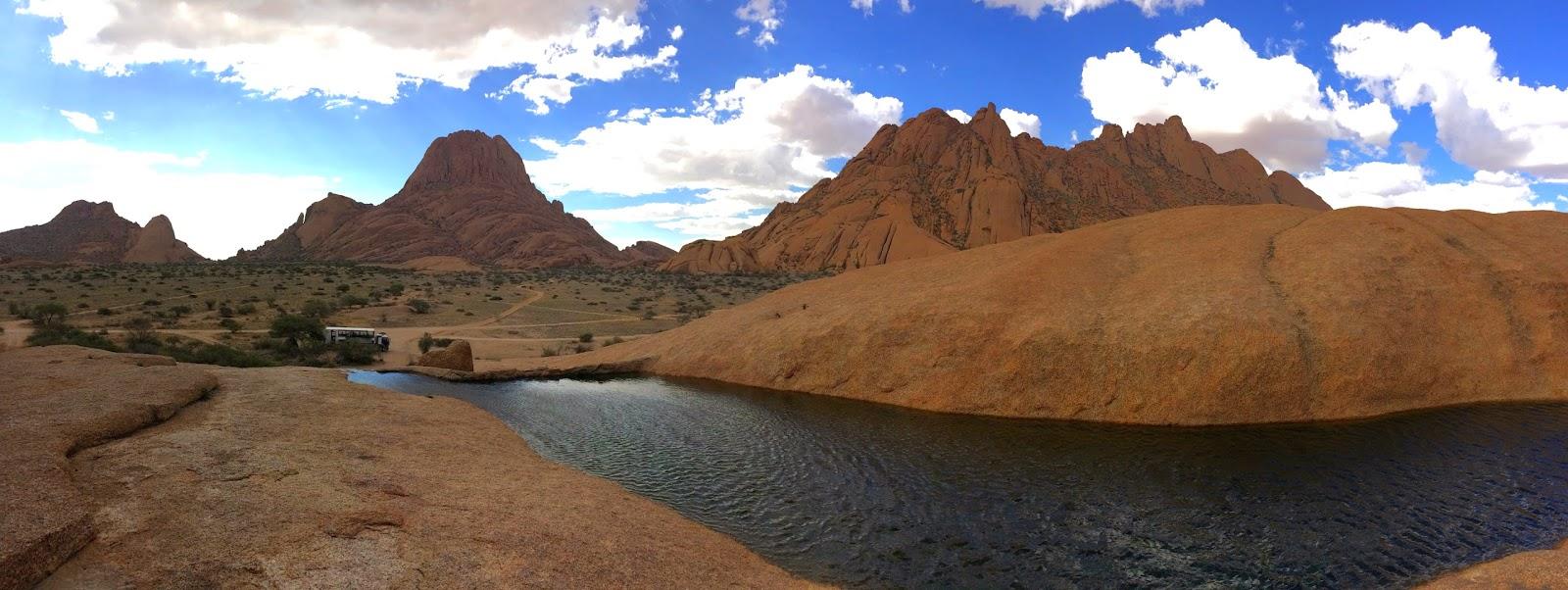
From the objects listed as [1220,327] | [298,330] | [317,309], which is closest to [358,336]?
[298,330]

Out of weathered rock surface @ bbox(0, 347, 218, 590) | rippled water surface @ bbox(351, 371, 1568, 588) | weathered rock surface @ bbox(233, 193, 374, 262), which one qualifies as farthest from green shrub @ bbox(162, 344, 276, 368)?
weathered rock surface @ bbox(233, 193, 374, 262)

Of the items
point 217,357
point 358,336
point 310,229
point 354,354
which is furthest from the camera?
point 310,229

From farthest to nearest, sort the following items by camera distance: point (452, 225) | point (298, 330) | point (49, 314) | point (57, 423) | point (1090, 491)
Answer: point (452, 225)
point (49, 314)
point (298, 330)
point (1090, 491)
point (57, 423)

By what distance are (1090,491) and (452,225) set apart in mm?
177599

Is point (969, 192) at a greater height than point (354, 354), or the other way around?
point (969, 192)

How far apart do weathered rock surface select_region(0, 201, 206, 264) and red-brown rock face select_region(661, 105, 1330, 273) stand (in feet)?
324

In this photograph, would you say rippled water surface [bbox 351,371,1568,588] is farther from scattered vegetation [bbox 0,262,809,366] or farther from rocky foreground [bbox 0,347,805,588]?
scattered vegetation [bbox 0,262,809,366]

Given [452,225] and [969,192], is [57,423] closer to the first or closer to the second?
[969,192]

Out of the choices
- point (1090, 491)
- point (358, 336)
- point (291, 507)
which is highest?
point (358, 336)

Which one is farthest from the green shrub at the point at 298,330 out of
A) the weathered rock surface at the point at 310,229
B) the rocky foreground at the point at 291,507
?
the weathered rock surface at the point at 310,229

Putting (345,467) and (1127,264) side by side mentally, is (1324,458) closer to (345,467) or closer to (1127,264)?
(1127,264)

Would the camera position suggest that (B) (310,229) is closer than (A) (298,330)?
No

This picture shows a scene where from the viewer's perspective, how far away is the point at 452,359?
26.7m

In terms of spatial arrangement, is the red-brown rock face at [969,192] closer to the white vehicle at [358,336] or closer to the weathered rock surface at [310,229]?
the white vehicle at [358,336]
